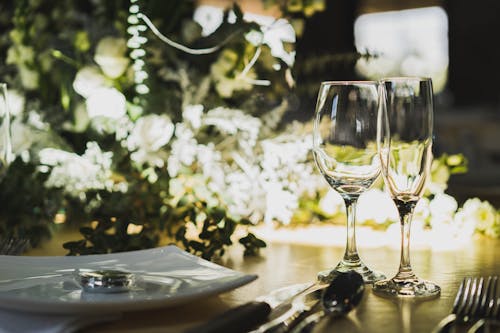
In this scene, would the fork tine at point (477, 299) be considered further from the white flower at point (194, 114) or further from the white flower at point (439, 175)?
the white flower at point (194, 114)

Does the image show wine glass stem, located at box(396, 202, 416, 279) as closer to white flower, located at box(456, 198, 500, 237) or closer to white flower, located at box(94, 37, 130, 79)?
white flower, located at box(456, 198, 500, 237)

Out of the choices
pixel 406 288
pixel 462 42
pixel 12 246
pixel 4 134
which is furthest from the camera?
pixel 462 42

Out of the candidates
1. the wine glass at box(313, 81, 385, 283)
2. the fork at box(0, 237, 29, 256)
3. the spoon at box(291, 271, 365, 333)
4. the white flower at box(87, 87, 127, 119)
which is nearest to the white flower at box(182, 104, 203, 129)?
the white flower at box(87, 87, 127, 119)

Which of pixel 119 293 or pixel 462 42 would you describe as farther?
pixel 462 42

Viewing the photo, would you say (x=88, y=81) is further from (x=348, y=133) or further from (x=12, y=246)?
(x=348, y=133)

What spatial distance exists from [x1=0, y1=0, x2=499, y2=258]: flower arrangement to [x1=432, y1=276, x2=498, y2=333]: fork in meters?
0.43

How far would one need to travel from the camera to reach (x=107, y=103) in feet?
5.30

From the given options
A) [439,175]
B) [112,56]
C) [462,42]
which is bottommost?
[439,175]

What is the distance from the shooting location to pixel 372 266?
115 cm

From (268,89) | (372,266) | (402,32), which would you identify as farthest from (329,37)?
(372,266)

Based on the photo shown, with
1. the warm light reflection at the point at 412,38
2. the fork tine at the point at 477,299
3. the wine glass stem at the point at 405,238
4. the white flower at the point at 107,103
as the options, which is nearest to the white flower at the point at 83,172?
the white flower at the point at 107,103

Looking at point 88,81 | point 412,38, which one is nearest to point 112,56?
point 88,81

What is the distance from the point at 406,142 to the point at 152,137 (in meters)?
0.69

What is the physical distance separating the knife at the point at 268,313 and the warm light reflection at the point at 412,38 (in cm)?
757
